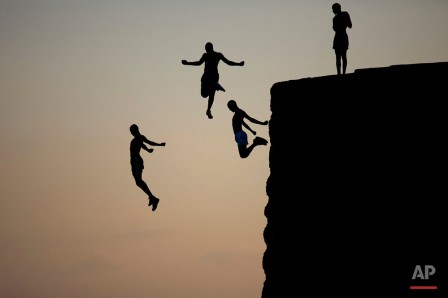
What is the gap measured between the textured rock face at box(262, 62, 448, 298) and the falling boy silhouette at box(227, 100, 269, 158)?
2.26ft

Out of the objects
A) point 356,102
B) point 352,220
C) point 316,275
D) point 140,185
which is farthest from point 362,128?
point 140,185

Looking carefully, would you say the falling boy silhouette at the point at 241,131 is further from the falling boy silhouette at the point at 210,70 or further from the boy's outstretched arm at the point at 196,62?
the boy's outstretched arm at the point at 196,62

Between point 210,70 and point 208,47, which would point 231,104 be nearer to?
point 210,70

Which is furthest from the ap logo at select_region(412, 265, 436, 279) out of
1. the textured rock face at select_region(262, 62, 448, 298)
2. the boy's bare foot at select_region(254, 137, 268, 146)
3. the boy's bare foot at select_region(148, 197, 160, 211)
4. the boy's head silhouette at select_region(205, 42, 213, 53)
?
the boy's head silhouette at select_region(205, 42, 213, 53)

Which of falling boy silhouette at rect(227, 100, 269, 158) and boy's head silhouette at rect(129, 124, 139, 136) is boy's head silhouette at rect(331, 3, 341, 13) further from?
boy's head silhouette at rect(129, 124, 139, 136)

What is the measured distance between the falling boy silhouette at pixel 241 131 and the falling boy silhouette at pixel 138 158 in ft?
5.06

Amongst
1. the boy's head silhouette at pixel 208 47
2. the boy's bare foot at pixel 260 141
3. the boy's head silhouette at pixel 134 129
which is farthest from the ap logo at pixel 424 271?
the boy's head silhouette at pixel 208 47

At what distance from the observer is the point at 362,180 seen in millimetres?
15055

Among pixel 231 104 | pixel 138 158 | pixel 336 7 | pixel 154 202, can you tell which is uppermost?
pixel 336 7

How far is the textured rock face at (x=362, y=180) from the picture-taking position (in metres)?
14.3

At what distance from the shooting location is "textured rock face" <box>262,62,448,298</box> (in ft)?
46.9

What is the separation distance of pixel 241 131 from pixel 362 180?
315 centimetres

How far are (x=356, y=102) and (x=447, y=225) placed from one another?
2.50 metres

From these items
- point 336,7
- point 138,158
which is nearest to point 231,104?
point 138,158
